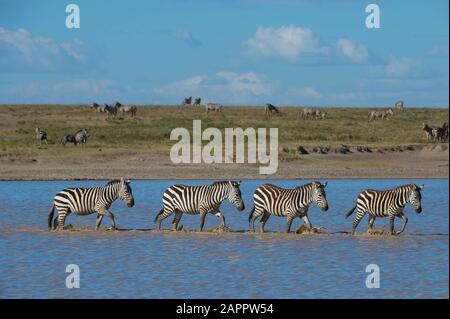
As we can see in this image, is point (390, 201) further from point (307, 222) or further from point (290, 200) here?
point (290, 200)

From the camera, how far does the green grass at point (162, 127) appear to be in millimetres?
46625

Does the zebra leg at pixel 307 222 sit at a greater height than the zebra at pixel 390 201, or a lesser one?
lesser

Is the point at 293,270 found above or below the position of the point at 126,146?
below

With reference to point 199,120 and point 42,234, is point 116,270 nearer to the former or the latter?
point 42,234

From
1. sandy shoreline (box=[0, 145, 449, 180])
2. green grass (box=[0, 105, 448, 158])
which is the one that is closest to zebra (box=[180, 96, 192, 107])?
green grass (box=[0, 105, 448, 158])

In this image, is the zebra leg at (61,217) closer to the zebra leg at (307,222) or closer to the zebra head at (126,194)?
the zebra head at (126,194)

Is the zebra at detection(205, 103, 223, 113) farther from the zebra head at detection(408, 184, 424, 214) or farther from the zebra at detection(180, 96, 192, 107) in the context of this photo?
the zebra head at detection(408, 184, 424, 214)

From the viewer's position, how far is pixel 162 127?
56.5 m

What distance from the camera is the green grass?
4662 centimetres

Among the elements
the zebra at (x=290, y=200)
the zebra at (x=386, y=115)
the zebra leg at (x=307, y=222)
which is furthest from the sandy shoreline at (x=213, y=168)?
the zebra at (x=386, y=115)

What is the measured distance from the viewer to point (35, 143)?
1858 inches

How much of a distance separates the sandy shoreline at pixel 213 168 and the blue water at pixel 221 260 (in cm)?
1351
